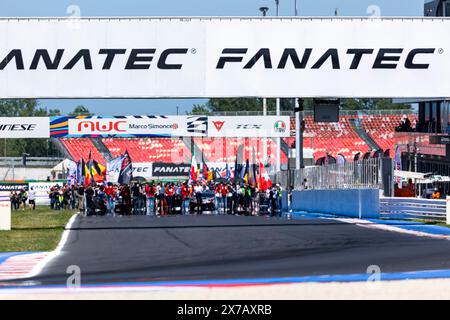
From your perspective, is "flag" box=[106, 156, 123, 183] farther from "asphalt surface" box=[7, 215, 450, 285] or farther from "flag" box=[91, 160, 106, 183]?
"asphalt surface" box=[7, 215, 450, 285]

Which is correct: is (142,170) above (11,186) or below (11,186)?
above

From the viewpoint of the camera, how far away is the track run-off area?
37.6ft

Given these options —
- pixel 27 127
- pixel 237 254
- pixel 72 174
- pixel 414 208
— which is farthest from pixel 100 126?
pixel 237 254

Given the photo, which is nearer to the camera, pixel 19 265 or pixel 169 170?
pixel 19 265

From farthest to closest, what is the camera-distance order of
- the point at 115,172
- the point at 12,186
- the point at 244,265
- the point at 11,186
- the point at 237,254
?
the point at 11,186 → the point at 12,186 → the point at 115,172 → the point at 237,254 → the point at 244,265

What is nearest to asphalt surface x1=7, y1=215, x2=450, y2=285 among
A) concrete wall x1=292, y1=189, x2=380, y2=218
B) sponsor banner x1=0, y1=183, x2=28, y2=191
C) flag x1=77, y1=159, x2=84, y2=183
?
concrete wall x1=292, y1=189, x2=380, y2=218

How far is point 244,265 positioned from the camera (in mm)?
14594

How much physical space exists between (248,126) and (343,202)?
25.9m

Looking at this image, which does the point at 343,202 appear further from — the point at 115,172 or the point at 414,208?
the point at 115,172

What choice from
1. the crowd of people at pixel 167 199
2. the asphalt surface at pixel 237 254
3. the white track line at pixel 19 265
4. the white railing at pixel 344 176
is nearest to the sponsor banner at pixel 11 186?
the crowd of people at pixel 167 199

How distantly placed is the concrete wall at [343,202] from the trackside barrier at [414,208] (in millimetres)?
332

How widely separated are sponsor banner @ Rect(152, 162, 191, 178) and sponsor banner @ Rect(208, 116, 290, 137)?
67.0 feet
